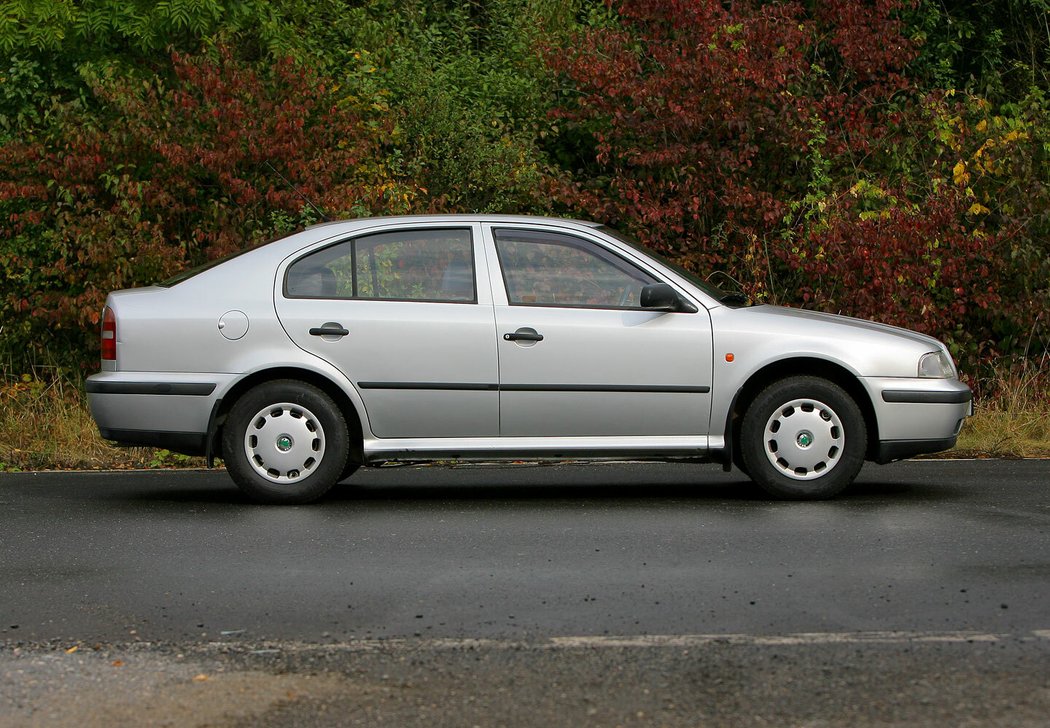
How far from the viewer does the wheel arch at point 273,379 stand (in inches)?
338

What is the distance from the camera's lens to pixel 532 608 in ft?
19.0

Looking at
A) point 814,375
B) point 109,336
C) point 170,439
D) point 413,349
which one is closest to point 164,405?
point 170,439

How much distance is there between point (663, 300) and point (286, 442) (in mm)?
2276

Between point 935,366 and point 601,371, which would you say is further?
point 935,366

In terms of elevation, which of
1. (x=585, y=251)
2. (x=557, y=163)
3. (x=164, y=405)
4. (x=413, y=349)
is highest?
(x=557, y=163)

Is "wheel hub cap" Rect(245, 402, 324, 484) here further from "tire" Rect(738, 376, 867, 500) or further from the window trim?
"tire" Rect(738, 376, 867, 500)

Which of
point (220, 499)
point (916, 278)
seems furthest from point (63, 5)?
point (916, 278)

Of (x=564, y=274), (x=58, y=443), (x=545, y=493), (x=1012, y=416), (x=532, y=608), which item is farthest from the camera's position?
(x=1012, y=416)

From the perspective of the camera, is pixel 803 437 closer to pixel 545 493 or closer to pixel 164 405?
pixel 545 493

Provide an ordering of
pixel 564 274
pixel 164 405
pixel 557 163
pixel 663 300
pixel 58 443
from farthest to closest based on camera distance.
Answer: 1. pixel 557 163
2. pixel 58 443
3. pixel 564 274
4. pixel 164 405
5. pixel 663 300

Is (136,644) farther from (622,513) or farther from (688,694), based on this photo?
(622,513)

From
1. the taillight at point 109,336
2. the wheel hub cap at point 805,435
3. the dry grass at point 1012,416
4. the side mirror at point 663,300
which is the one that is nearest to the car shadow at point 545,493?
the wheel hub cap at point 805,435

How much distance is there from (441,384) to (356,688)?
3986 mm

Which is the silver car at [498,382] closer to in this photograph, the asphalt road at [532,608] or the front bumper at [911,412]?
the front bumper at [911,412]
